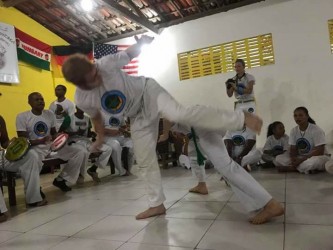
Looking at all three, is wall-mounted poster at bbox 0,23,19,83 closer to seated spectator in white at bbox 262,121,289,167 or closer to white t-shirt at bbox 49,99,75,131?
white t-shirt at bbox 49,99,75,131

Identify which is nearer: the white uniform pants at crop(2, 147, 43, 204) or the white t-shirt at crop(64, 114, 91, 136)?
the white uniform pants at crop(2, 147, 43, 204)

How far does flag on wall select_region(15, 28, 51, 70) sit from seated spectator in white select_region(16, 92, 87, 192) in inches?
128

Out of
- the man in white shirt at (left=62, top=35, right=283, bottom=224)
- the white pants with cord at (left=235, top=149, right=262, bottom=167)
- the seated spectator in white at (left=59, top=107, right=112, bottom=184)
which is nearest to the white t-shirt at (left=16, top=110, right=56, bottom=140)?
the seated spectator in white at (left=59, top=107, right=112, bottom=184)

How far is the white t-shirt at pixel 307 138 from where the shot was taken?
3.58m

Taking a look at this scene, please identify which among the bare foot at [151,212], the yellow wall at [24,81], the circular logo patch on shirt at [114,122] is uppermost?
the yellow wall at [24,81]

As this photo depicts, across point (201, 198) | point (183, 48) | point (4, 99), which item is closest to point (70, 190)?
point (201, 198)

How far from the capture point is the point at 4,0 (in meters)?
6.01

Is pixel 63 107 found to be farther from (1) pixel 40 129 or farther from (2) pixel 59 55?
(2) pixel 59 55

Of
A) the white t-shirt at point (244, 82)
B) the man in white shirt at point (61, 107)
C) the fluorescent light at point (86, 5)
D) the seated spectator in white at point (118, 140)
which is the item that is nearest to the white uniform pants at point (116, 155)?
the seated spectator in white at point (118, 140)

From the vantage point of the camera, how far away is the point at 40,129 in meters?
3.61

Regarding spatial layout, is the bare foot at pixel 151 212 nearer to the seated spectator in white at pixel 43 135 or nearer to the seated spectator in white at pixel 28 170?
the seated spectator in white at pixel 28 170

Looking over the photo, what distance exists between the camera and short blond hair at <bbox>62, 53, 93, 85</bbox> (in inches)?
73.9

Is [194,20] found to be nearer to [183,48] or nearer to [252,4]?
[183,48]

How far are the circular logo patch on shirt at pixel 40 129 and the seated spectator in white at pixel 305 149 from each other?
2941mm
